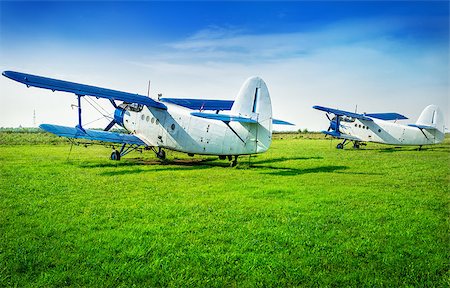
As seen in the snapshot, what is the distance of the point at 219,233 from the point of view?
20.2ft

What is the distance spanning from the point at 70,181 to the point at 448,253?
11.1m

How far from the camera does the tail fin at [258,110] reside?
14930 mm

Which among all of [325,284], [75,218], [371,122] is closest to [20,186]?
[75,218]

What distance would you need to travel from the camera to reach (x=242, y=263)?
16.3ft

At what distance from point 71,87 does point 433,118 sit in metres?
33.1

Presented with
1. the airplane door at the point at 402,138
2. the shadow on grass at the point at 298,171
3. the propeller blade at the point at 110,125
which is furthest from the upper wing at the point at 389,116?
the propeller blade at the point at 110,125

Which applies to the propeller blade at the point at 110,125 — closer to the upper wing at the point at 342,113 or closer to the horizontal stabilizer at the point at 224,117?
the horizontal stabilizer at the point at 224,117

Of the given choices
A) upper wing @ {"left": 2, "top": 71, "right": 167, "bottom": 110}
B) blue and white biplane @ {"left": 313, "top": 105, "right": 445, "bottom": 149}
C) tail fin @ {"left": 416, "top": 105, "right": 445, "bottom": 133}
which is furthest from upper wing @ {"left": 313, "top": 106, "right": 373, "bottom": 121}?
upper wing @ {"left": 2, "top": 71, "right": 167, "bottom": 110}

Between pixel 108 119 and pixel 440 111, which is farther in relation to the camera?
pixel 440 111

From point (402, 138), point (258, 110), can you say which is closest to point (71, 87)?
point (258, 110)

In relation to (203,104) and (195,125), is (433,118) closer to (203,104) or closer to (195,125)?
(203,104)

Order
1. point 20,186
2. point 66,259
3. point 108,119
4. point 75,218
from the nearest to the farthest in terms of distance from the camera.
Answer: point 66,259, point 75,218, point 20,186, point 108,119

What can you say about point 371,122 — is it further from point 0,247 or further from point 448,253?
point 0,247

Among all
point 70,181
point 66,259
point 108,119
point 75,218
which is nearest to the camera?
point 66,259
